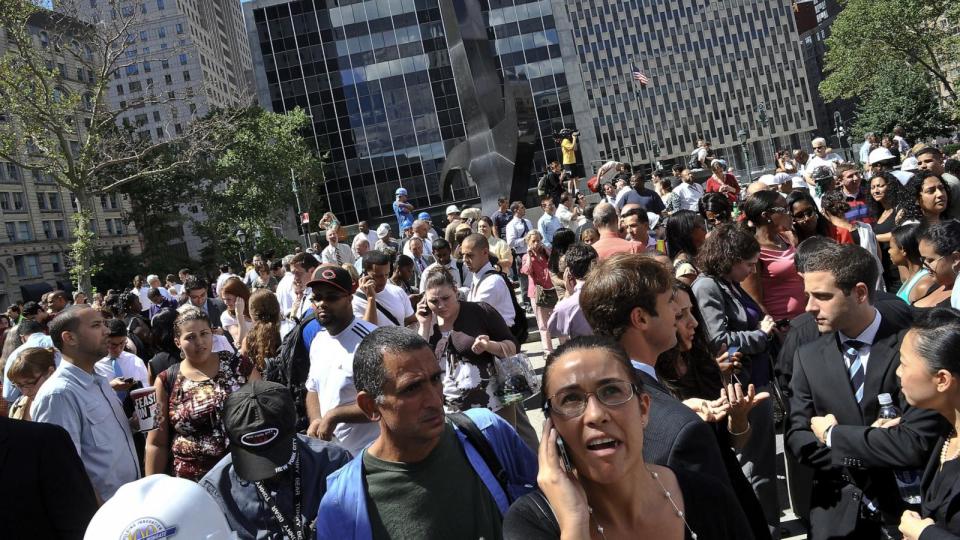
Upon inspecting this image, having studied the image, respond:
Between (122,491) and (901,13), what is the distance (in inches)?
2451

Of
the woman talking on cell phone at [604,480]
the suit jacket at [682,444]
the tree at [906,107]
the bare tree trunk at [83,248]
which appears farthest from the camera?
the tree at [906,107]

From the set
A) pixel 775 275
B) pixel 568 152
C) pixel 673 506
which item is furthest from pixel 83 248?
pixel 673 506

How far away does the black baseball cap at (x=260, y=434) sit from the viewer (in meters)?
3.21

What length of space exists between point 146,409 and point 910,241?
479 centimetres

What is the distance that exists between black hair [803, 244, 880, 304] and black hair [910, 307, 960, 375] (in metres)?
0.61

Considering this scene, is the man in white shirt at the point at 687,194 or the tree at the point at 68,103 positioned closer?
the man in white shirt at the point at 687,194

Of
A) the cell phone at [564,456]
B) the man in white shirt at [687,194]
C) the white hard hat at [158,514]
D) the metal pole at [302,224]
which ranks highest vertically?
the metal pole at [302,224]

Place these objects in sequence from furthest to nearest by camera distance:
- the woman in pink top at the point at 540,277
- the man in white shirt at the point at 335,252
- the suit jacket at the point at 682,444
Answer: the man in white shirt at the point at 335,252 → the woman in pink top at the point at 540,277 → the suit jacket at the point at 682,444

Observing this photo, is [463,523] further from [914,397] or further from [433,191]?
[433,191]

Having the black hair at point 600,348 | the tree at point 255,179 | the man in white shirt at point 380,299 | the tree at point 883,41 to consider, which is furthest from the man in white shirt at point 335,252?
the tree at point 883,41

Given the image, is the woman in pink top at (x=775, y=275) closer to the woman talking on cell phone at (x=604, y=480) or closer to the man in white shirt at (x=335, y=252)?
the woman talking on cell phone at (x=604, y=480)

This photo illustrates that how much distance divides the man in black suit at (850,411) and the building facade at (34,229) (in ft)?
225

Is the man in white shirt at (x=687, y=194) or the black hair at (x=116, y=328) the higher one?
the man in white shirt at (x=687, y=194)

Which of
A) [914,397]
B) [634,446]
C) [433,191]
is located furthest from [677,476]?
[433,191]
